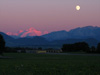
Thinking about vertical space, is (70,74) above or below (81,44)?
below

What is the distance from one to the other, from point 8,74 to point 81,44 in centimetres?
11319

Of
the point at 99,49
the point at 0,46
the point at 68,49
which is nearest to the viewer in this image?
the point at 0,46

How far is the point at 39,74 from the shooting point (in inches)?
673

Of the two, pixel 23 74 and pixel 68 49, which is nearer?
pixel 23 74

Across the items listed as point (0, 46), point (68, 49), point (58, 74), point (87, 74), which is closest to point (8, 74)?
point (58, 74)

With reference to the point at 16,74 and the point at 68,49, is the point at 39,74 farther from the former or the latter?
the point at 68,49

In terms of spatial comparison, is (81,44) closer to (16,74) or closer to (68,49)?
(68,49)

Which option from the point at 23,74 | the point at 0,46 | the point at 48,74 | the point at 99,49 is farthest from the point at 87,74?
the point at 99,49

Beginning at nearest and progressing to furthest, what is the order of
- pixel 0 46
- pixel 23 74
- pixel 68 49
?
pixel 23 74 < pixel 0 46 < pixel 68 49

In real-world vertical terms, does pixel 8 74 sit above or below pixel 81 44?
below

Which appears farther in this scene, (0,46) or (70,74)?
(0,46)

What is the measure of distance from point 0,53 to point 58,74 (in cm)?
4729

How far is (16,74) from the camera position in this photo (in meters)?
17.0

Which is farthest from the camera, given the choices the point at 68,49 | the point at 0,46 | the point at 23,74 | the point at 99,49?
the point at 68,49
